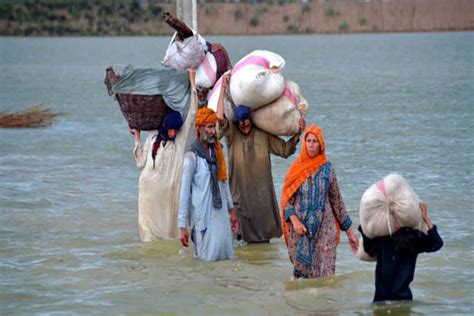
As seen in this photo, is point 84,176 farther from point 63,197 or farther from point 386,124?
point 386,124

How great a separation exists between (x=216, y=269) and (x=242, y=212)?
0.70 metres

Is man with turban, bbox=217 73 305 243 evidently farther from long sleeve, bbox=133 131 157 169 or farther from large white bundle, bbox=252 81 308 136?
long sleeve, bbox=133 131 157 169

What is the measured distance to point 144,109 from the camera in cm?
1032

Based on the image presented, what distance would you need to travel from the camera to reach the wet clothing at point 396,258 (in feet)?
24.5

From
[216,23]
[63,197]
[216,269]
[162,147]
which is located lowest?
[216,23]

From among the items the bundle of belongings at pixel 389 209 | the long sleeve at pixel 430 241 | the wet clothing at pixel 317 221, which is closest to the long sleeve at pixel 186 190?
the wet clothing at pixel 317 221

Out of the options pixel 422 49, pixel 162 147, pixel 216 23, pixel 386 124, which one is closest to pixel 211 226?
pixel 162 147

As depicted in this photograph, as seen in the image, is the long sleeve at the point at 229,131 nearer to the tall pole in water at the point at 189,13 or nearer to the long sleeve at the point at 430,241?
the tall pole in water at the point at 189,13

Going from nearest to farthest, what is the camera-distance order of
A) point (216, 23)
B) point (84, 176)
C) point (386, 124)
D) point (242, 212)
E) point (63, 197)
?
point (242, 212), point (63, 197), point (84, 176), point (386, 124), point (216, 23)

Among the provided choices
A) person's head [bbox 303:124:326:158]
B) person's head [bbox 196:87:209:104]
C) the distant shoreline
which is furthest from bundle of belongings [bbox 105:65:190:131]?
the distant shoreline

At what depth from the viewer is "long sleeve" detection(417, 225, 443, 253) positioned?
24.4 ft

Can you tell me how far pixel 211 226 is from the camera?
30.9 feet

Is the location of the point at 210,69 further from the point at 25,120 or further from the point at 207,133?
the point at 25,120

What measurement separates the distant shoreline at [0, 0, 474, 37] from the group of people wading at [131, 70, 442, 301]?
90.8 meters
